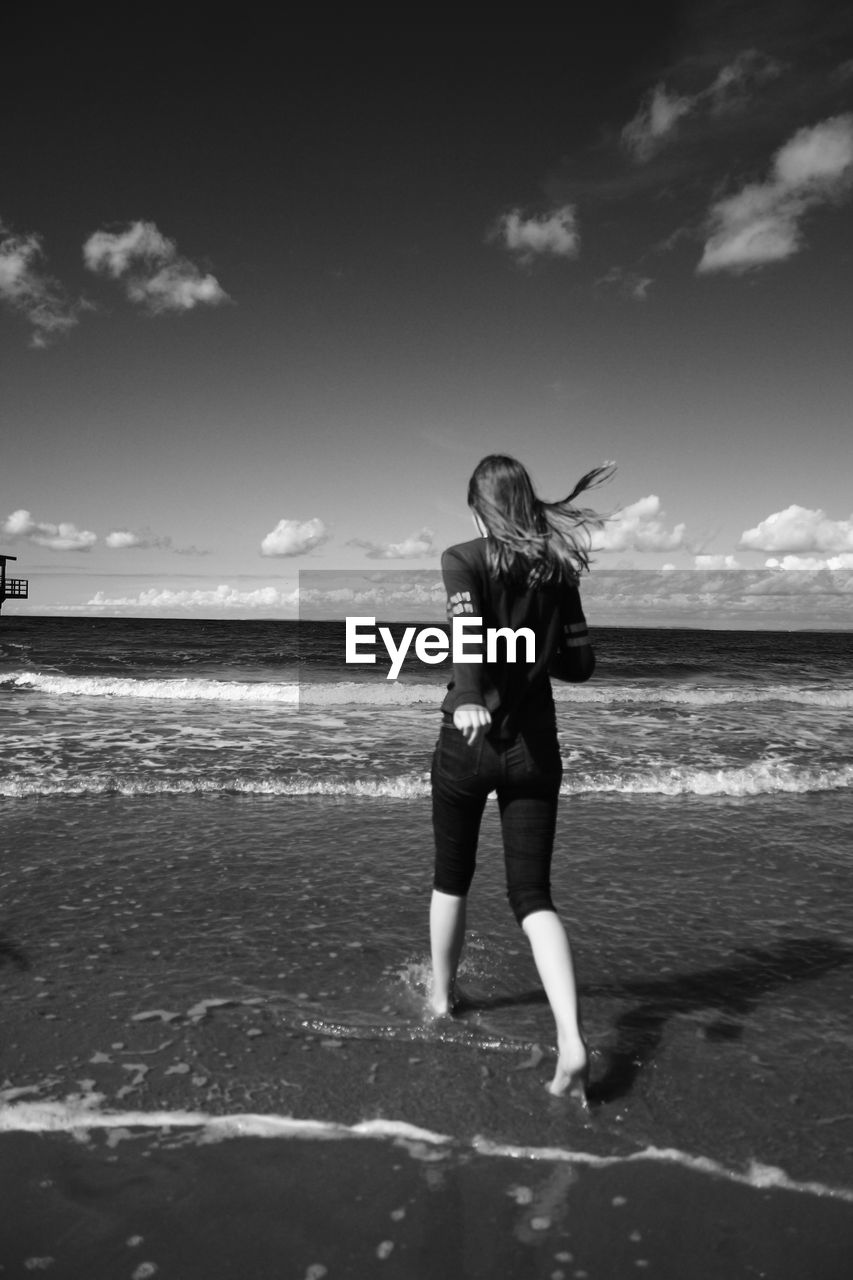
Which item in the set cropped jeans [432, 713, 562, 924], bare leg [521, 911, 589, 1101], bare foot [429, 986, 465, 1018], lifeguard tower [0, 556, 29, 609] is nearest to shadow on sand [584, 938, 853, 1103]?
bare leg [521, 911, 589, 1101]

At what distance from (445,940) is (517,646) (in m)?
1.37

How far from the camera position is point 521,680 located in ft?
9.45

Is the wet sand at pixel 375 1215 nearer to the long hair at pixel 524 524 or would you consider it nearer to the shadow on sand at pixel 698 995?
the shadow on sand at pixel 698 995

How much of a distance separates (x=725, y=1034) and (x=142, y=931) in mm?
3341

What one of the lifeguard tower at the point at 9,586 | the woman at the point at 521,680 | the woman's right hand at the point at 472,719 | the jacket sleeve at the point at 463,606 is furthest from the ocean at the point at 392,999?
the lifeguard tower at the point at 9,586

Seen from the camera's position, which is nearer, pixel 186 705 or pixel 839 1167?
pixel 839 1167

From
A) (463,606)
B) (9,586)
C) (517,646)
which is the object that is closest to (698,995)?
(517,646)

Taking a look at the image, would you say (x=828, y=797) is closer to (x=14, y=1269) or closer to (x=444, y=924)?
(x=444, y=924)

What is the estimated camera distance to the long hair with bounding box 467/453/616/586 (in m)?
2.83

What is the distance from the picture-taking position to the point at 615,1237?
219 centimetres

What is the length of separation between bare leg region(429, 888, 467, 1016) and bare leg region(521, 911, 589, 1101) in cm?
39

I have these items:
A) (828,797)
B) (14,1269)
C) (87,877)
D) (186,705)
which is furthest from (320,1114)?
(186,705)

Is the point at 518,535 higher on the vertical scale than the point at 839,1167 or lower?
higher

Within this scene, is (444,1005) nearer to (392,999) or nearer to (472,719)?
(392,999)
